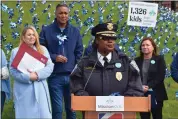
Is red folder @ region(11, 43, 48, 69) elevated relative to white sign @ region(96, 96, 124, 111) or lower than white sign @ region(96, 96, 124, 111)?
elevated

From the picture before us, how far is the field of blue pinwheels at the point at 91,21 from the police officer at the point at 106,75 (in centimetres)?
610

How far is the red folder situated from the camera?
6180mm

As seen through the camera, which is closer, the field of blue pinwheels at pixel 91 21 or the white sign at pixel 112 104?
the white sign at pixel 112 104

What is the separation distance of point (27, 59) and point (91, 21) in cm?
866

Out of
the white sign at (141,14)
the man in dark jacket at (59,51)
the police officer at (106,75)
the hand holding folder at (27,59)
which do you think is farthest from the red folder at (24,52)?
the white sign at (141,14)

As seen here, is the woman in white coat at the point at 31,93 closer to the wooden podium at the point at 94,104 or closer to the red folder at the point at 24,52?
the red folder at the point at 24,52

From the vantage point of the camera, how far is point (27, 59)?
6.20 metres

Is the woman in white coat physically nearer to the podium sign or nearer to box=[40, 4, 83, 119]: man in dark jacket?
box=[40, 4, 83, 119]: man in dark jacket

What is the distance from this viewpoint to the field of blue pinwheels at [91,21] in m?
13.3

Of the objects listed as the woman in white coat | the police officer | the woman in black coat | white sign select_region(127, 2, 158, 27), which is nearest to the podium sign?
the police officer

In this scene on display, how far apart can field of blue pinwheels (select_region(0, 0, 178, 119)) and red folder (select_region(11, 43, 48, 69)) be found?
5.40 m

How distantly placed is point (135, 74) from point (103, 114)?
0.60m

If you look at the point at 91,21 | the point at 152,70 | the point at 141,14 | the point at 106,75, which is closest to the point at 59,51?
the point at 152,70

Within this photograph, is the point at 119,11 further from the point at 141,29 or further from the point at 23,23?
the point at 23,23
